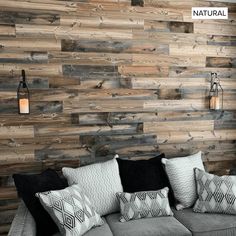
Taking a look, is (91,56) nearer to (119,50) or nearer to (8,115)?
(119,50)

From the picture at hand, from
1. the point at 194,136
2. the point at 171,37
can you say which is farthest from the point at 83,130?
the point at 171,37

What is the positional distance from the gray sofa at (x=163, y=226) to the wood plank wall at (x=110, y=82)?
71 cm

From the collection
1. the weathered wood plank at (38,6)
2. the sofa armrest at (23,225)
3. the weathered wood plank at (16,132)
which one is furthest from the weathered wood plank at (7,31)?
the sofa armrest at (23,225)

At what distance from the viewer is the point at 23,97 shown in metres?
2.64

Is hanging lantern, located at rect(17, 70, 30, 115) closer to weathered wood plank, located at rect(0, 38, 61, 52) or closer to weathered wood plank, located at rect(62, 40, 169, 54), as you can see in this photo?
weathered wood plank, located at rect(0, 38, 61, 52)

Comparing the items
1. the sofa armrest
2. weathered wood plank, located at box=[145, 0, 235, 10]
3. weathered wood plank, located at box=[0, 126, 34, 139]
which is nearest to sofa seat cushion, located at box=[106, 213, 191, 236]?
the sofa armrest

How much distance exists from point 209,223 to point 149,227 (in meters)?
0.51

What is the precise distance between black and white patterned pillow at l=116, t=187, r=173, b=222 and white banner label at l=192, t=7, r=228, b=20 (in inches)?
76.1

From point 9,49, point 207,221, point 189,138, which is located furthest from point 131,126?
point 9,49

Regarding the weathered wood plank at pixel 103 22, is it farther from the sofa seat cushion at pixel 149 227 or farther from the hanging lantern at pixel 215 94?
the sofa seat cushion at pixel 149 227

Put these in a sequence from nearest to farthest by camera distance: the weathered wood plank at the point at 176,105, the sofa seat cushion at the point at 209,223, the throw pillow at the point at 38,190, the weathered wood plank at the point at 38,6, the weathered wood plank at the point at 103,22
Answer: the throw pillow at the point at 38,190 < the sofa seat cushion at the point at 209,223 < the weathered wood plank at the point at 38,6 < the weathered wood plank at the point at 103,22 < the weathered wood plank at the point at 176,105

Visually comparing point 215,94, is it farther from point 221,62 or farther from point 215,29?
point 215,29

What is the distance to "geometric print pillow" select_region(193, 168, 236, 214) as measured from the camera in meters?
2.45

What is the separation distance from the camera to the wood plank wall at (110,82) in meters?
2.69
